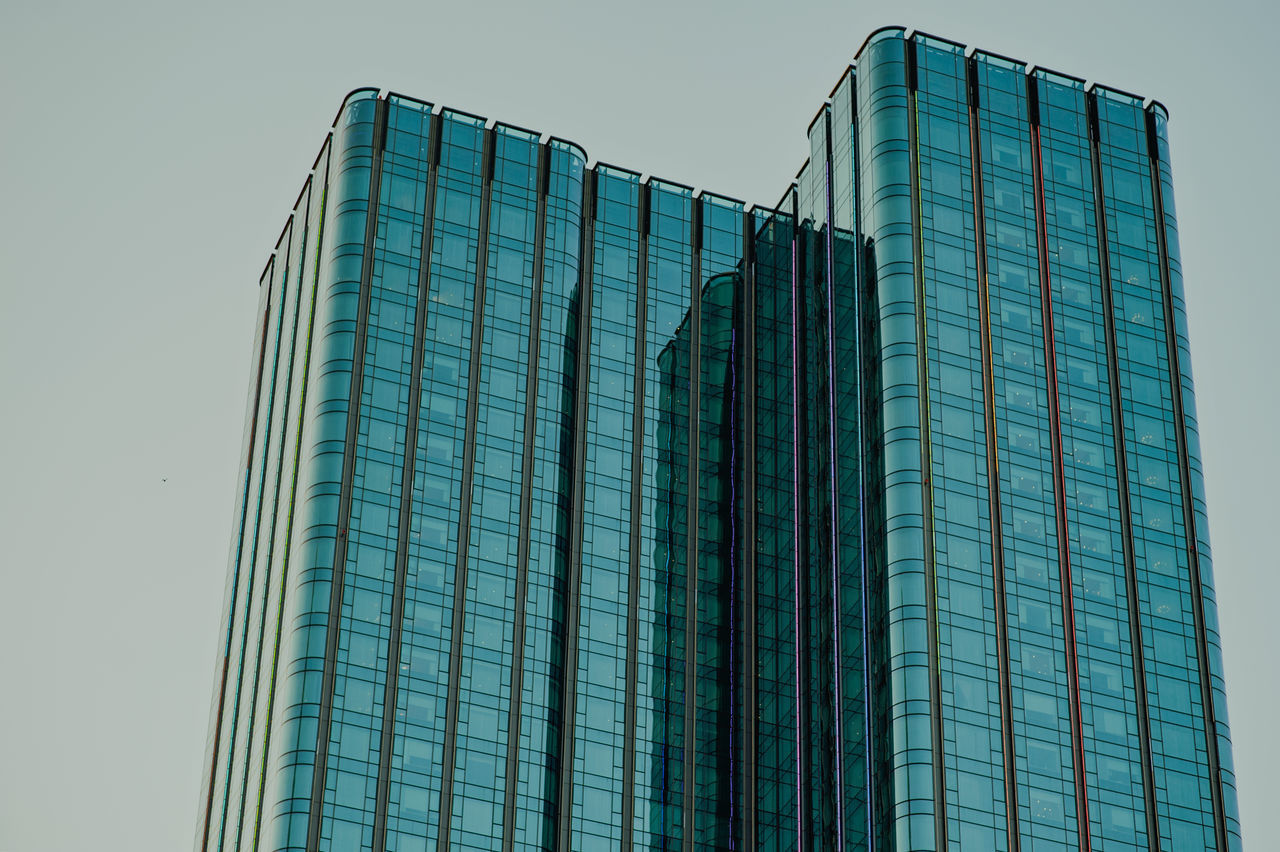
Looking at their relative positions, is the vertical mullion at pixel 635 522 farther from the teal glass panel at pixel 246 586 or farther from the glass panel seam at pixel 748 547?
the teal glass panel at pixel 246 586

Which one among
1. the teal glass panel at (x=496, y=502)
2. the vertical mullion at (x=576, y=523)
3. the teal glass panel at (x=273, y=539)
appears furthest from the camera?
the teal glass panel at (x=273, y=539)

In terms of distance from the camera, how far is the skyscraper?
410ft

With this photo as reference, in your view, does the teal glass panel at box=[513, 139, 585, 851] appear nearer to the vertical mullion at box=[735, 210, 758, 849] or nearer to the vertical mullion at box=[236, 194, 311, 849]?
the vertical mullion at box=[735, 210, 758, 849]

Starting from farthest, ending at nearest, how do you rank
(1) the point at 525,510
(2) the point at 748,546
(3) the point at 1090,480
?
1. (2) the point at 748,546
2. (1) the point at 525,510
3. (3) the point at 1090,480

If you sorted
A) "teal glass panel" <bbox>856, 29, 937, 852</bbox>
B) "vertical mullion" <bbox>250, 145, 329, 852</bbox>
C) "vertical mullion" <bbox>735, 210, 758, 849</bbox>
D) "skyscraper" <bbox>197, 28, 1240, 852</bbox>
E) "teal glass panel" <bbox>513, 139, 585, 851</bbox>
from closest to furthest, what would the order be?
"teal glass panel" <bbox>856, 29, 937, 852</bbox>, "skyscraper" <bbox>197, 28, 1240, 852</bbox>, "vertical mullion" <bbox>250, 145, 329, 852</bbox>, "teal glass panel" <bbox>513, 139, 585, 851</bbox>, "vertical mullion" <bbox>735, 210, 758, 849</bbox>

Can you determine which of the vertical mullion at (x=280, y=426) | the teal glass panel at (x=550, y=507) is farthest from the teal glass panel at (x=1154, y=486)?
the vertical mullion at (x=280, y=426)

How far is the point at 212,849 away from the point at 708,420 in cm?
4724

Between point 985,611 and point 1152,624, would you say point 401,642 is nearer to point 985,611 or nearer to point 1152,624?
point 985,611

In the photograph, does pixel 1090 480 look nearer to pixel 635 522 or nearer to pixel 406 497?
pixel 635 522

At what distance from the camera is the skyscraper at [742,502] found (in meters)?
125

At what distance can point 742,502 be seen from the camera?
148 m

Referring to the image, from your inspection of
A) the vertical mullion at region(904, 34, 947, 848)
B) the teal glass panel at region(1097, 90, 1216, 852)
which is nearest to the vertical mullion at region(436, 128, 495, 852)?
the vertical mullion at region(904, 34, 947, 848)

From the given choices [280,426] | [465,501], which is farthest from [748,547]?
[280,426]

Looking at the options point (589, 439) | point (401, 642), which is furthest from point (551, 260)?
point (401, 642)
